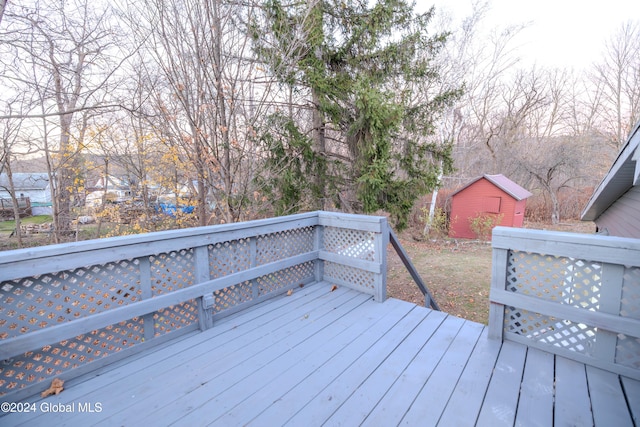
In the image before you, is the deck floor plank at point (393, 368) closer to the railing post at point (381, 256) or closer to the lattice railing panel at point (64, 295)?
the railing post at point (381, 256)

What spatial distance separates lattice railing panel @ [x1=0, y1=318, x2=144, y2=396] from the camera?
6.15 feet

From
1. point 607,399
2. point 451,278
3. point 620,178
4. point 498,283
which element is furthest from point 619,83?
point 607,399

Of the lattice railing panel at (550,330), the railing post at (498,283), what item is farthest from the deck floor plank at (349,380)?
the lattice railing panel at (550,330)

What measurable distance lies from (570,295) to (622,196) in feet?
16.6

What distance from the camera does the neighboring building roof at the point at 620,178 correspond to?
2.96 metres

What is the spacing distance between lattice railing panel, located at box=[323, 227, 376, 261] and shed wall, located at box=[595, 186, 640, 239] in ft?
A: 12.4

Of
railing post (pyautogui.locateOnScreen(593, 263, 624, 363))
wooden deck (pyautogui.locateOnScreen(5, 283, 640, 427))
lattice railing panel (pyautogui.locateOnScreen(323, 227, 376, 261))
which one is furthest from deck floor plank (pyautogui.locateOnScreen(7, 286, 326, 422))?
railing post (pyautogui.locateOnScreen(593, 263, 624, 363))

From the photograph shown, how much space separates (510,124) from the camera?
17016mm

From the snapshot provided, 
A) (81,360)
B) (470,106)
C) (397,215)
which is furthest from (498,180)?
(81,360)

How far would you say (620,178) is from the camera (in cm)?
452

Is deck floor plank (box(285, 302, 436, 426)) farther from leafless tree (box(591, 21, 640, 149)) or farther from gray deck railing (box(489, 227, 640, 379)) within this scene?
leafless tree (box(591, 21, 640, 149))

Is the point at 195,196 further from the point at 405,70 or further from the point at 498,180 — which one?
the point at 498,180

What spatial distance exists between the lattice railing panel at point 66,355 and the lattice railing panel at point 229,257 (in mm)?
731

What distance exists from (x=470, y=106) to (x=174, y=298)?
16274mm
